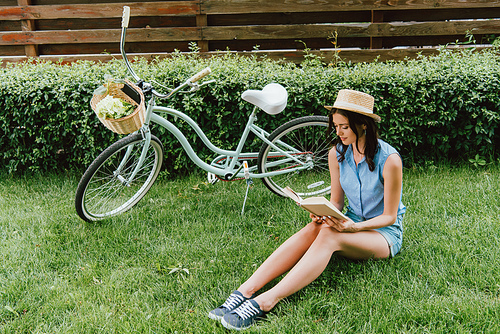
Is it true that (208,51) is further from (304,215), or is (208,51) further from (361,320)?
(361,320)

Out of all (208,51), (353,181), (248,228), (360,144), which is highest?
(208,51)

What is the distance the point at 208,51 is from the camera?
21.8 feet

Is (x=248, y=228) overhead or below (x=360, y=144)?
below

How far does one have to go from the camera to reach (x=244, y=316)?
2234 millimetres

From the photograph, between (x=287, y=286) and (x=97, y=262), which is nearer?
(x=287, y=286)

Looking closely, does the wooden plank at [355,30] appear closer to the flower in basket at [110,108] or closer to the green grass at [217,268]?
the green grass at [217,268]

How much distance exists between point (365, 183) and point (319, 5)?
460 cm

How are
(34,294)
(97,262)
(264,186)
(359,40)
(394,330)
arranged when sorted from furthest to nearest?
(359,40)
(264,186)
(97,262)
(34,294)
(394,330)

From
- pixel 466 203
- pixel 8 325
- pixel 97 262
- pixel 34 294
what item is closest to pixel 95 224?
pixel 97 262

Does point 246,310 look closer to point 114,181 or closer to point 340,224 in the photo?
point 340,224

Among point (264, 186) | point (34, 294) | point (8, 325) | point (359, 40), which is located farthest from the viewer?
point (359, 40)

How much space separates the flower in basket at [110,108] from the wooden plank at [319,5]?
4096 mm

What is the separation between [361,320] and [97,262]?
1.89 m

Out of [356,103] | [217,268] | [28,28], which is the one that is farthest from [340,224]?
[28,28]
